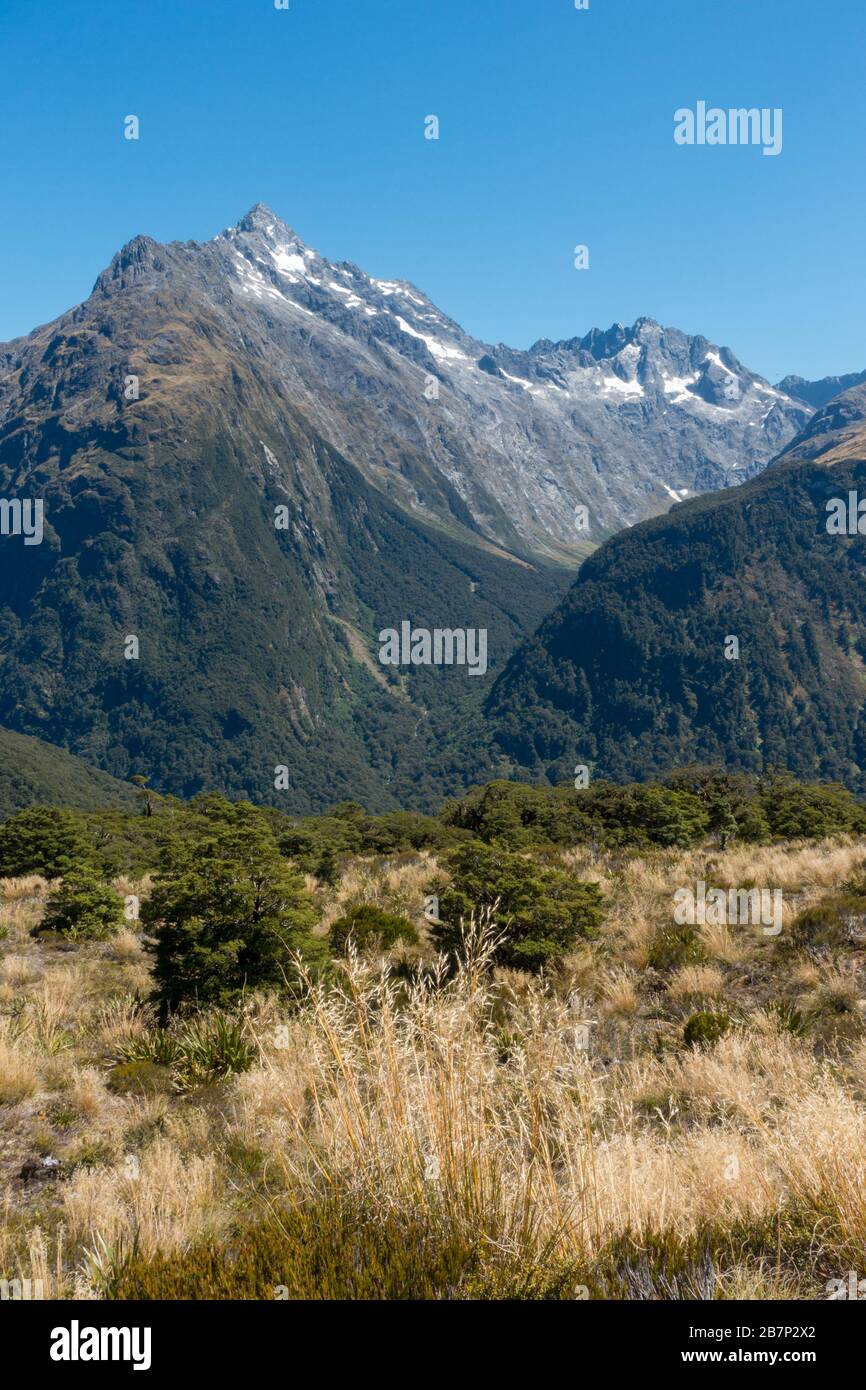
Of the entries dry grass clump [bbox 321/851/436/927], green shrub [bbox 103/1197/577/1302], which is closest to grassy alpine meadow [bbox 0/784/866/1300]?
green shrub [bbox 103/1197/577/1302]

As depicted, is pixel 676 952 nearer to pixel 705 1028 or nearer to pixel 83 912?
pixel 705 1028

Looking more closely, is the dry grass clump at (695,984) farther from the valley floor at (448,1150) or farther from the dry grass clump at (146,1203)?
the dry grass clump at (146,1203)

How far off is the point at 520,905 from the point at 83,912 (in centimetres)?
869

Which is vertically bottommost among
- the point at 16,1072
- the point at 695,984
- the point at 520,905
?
the point at 16,1072

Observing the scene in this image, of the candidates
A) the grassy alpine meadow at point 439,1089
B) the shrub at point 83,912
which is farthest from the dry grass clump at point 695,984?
the shrub at point 83,912

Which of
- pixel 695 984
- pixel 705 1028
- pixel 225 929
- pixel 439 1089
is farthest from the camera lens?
pixel 225 929

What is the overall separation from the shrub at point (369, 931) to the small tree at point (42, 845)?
10.9 meters

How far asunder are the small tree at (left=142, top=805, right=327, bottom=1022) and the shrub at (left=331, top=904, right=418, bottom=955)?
191 cm

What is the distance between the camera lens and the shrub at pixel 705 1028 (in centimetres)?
781

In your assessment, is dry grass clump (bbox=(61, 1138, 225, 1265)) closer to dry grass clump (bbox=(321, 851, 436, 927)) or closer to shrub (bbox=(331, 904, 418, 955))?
shrub (bbox=(331, 904, 418, 955))

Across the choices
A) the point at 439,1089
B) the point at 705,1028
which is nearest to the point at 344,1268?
the point at 439,1089

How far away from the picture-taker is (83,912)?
14992 mm
